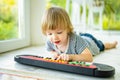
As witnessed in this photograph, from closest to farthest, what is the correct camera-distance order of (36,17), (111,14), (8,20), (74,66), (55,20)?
(74,66) < (55,20) < (8,20) < (36,17) < (111,14)

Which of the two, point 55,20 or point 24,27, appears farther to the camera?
point 24,27

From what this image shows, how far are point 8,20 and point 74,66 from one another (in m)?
0.64

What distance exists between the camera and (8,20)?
115 cm

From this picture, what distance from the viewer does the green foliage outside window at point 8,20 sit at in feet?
3.52

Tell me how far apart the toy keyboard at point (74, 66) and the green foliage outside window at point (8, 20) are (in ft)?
1.32

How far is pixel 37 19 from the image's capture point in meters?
1.31

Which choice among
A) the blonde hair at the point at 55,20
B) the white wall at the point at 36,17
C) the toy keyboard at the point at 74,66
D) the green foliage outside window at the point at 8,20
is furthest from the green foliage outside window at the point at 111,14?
the toy keyboard at the point at 74,66

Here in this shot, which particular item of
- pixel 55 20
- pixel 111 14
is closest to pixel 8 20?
pixel 55 20

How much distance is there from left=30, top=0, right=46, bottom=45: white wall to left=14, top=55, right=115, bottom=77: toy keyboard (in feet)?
1.91

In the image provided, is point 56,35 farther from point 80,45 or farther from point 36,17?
point 36,17

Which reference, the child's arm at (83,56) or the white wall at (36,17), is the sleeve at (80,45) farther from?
the white wall at (36,17)

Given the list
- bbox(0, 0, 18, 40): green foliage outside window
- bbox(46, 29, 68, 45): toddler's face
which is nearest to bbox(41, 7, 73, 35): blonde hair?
bbox(46, 29, 68, 45): toddler's face

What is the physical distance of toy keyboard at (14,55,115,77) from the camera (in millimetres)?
602

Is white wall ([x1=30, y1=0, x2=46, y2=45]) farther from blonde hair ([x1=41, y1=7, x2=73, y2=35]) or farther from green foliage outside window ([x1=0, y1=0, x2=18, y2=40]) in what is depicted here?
blonde hair ([x1=41, y1=7, x2=73, y2=35])
